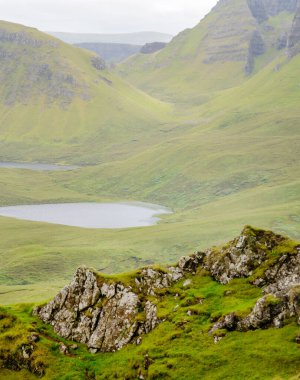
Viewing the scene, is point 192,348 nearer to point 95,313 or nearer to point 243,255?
point 243,255

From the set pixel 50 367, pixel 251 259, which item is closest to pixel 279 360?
pixel 251 259

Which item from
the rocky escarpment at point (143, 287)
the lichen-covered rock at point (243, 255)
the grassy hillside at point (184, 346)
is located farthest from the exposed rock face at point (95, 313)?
the lichen-covered rock at point (243, 255)

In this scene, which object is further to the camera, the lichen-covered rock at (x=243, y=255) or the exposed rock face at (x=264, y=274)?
the lichen-covered rock at (x=243, y=255)

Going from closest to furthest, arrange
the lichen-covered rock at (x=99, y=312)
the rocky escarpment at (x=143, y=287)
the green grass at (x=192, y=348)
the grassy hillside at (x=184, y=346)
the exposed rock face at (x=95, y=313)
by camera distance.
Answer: the green grass at (x=192, y=348) → the grassy hillside at (x=184, y=346) → the rocky escarpment at (x=143, y=287) → the lichen-covered rock at (x=99, y=312) → the exposed rock face at (x=95, y=313)

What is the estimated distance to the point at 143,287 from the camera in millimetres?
60719

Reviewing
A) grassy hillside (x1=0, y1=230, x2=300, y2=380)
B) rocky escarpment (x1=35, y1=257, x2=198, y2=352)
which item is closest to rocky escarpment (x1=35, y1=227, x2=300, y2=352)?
rocky escarpment (x1=35, y1=257, x2=198, y2=352)

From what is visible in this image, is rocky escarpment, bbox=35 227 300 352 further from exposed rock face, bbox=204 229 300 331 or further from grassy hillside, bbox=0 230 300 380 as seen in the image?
grassy hillside, bbox=0 230 300 380

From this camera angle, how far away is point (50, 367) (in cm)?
5394

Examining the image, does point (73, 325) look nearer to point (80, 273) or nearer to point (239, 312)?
point (80, 273)

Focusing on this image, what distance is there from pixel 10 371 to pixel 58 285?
12505cm

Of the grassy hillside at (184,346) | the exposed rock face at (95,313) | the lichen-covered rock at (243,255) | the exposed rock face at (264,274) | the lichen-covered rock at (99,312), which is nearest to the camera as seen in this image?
the grassy hillside at (184,346)

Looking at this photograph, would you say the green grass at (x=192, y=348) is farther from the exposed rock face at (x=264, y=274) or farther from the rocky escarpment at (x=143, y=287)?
the rocky escarpment at (x=143, y=287)

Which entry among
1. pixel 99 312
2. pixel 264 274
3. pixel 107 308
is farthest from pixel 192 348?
pixel 99 312

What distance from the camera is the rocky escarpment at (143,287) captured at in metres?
56.1
